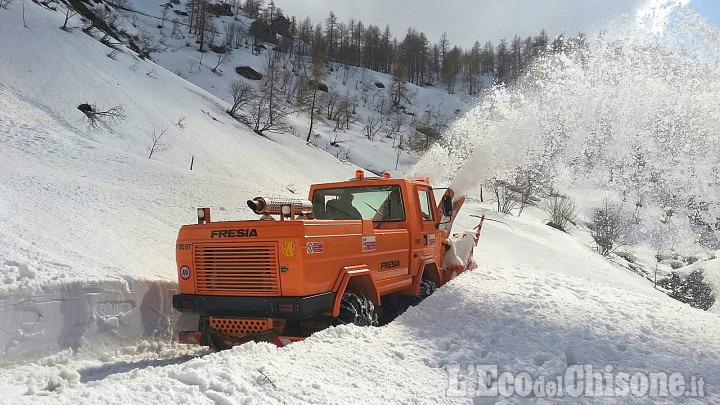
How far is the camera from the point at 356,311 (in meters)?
5.45

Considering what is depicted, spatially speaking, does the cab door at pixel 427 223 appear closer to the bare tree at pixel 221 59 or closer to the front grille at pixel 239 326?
the front grille at pixel 239 326

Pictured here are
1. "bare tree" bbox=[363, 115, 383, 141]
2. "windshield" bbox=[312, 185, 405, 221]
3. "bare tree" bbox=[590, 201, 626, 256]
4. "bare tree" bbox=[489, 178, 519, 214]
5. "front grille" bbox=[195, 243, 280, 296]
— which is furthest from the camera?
"bare tree" bbox=[363, 115, 383, 141]

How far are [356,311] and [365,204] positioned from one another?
2.17 m

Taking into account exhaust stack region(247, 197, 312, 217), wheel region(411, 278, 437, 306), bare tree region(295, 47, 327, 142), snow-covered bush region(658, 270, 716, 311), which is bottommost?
snow-covered bush region(658, 270, 716, 311)

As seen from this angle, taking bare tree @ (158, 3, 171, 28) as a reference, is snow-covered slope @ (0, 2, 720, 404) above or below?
below

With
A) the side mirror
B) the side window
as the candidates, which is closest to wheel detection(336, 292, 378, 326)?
the side window

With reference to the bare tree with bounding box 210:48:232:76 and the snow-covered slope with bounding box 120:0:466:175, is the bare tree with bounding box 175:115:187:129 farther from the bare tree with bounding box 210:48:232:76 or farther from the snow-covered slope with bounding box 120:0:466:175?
the bare tree with bounding box 210:48:232:76

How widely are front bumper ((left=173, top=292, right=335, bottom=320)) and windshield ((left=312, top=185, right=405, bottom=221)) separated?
2.13m

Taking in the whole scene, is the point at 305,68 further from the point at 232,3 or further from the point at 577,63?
the point at 577,63

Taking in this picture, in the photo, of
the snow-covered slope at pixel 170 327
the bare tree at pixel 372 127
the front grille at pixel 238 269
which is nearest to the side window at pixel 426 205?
the snow-covered slope at pixel 170 327

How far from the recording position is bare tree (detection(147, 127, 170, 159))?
63.2ft

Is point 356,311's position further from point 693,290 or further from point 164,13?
point 164,13

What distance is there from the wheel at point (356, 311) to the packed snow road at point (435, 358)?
11.2 inches

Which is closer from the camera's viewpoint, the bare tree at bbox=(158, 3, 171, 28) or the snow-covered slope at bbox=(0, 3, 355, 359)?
the snow-covered slope at bbox=(0, 3, 355, 359)
